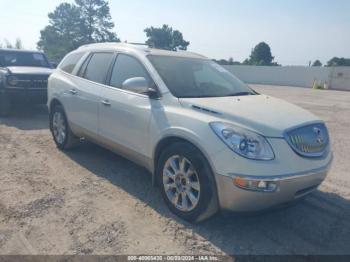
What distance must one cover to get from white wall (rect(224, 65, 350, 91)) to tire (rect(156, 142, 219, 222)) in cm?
3616

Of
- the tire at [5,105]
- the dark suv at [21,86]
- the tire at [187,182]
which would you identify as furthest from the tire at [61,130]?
the tire at [5,105]

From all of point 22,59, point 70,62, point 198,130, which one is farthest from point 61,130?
point 22,59

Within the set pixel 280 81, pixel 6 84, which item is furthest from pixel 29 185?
pixel 280 81

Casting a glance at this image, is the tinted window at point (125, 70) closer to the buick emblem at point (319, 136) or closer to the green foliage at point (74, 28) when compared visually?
the buick emblem at point (319, 136)

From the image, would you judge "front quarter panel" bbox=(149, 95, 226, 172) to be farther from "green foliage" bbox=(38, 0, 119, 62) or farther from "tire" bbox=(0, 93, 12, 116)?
"green foliage" bbox=(38, 0, 119, 62)

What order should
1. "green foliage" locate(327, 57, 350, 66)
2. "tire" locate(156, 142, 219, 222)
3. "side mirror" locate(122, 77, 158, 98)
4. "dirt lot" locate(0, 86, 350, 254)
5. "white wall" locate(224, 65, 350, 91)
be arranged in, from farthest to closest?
"green foliage" locate(327, 57, 350, 66), "white wall" locate(224, 65, 350, 91), "side mirror" locate(122, 77, 158, 98), "tire" locate(156, 142, 219, 222), "dirt lot" locate(0, 86, 350, 254)

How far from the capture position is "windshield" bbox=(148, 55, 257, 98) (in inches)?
155

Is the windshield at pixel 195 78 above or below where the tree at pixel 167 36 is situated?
below

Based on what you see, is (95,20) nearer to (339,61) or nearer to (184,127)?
(339,61)

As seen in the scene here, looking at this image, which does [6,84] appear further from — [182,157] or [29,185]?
[182,157]

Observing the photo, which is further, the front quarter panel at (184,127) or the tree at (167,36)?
the tree at (167,36)

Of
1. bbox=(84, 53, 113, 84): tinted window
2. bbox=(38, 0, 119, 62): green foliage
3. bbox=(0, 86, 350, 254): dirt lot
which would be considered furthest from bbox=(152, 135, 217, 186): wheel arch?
bbox=(38, 0, 119, 62): green foliage

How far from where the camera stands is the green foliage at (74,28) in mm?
60938

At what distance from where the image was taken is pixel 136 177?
4777 millimetres
